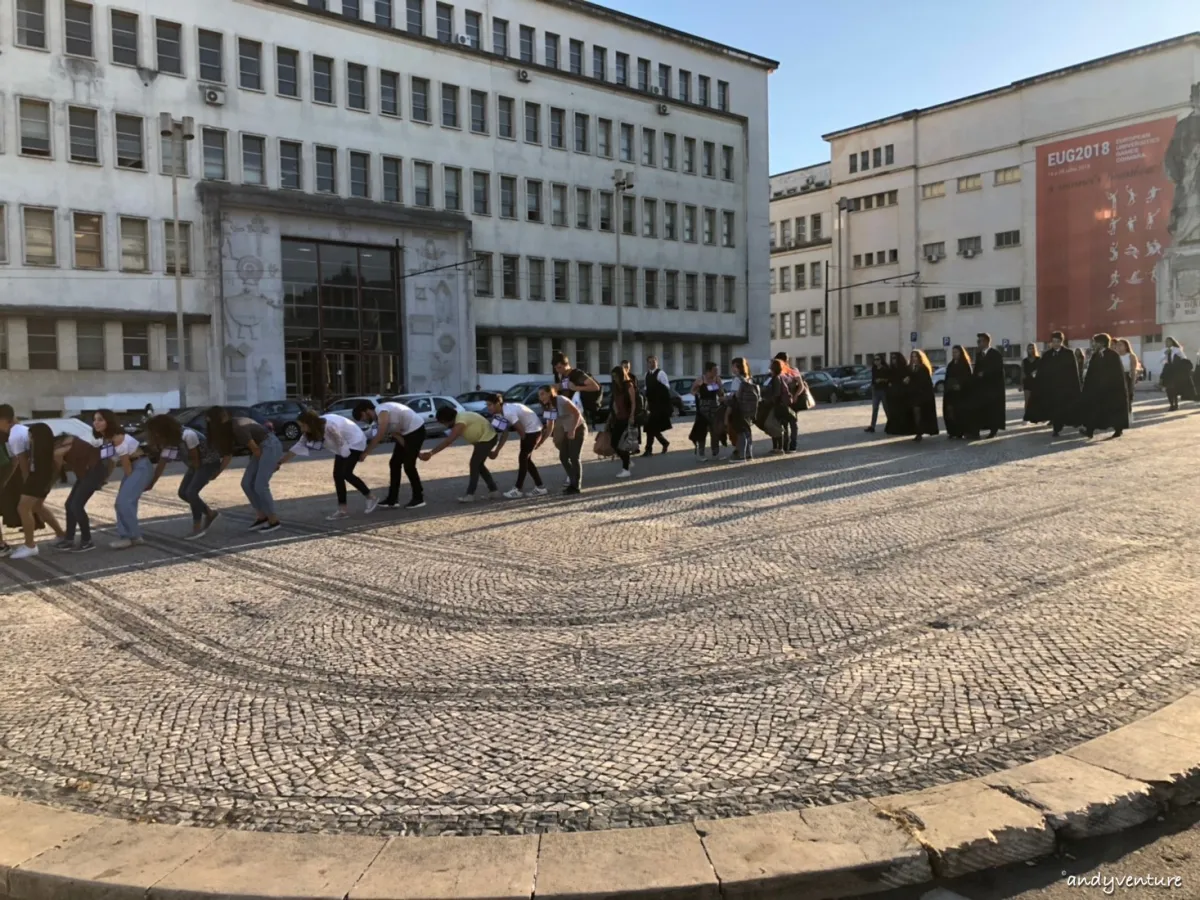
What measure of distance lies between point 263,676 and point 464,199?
45296mm

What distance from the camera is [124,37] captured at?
127 feet

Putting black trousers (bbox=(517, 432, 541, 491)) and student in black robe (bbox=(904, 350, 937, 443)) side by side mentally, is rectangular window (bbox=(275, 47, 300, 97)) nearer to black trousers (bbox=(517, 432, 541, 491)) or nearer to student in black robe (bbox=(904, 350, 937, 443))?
student in black robe (bbox=(904, 350, 937, 443))

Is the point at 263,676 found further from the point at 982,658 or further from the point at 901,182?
the point at 901,182

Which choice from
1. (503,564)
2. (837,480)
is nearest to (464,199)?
(837,480)

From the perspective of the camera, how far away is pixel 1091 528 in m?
9.19

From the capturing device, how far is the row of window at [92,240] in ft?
121

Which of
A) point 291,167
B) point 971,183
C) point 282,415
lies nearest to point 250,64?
point 291,167

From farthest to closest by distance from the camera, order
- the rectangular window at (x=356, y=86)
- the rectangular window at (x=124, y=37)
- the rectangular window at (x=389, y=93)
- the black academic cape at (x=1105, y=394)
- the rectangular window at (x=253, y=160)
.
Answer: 1. the rectangular window at (x=389, y=93)
2. the rectangular window at (x=356, y=86)
3. the rectangular window at (x=253, y=160)
4. the rectangular window at (x=124, y=37)
5. the black academic cape at (x=1105, y=394)

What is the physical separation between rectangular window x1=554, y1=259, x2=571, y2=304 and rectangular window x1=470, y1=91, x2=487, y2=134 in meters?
7.89

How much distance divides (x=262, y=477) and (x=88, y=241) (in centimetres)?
3249

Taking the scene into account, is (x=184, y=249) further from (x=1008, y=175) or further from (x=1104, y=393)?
(x=1008, y=175)

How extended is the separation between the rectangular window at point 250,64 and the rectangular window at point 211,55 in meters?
0.79

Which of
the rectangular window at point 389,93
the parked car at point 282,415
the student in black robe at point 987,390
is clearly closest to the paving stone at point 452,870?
the student in black robe at point 987,390

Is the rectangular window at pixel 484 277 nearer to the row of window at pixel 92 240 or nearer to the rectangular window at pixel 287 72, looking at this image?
the rectangular window at pixel 287 72
